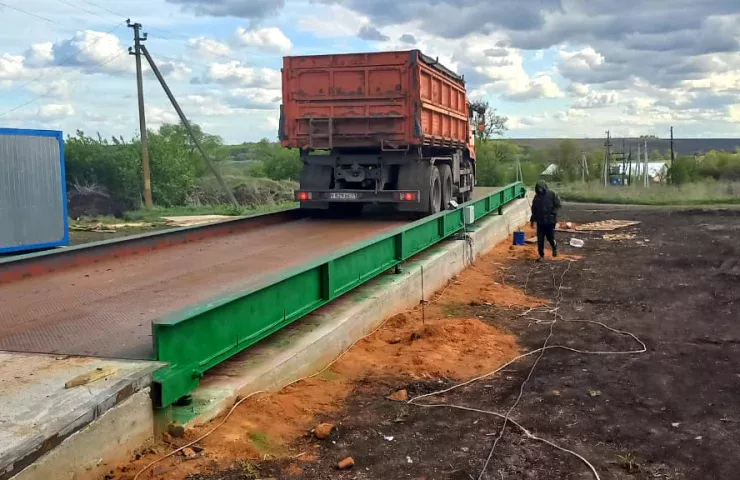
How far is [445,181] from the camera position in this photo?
13.1 meters

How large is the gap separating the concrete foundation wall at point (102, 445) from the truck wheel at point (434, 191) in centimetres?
841

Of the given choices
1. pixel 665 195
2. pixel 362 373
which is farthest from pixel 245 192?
pixel 362 373

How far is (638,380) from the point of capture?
6.09 m

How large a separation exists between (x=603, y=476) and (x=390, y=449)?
133 centimetres

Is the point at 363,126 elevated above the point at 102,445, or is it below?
above

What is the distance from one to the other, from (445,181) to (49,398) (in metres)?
10.2

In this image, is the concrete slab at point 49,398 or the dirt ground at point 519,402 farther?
the dirt ground at point 519,402

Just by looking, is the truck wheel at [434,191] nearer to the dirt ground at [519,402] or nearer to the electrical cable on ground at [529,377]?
the dirt ground at [519,402]

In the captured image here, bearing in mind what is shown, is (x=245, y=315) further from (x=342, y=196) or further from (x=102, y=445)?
(x=342, y=196)

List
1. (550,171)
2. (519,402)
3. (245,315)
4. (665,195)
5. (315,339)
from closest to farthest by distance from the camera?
1. (245,315)
2. (519,402)
3. (315,339)
4. (665,195)
5. (550,171)

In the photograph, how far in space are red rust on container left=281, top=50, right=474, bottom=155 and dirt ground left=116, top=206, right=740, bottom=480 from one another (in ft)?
10.0

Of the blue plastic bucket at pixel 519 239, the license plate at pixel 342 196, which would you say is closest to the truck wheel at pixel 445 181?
the license plate at pixel 342 196

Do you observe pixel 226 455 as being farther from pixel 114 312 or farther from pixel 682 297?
pixel 682 297

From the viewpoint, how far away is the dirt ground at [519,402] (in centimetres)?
426
